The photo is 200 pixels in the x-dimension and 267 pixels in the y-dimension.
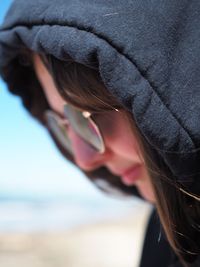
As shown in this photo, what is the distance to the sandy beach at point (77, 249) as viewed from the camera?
4672 millimetres

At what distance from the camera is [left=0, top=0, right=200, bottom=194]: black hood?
0.85 metres

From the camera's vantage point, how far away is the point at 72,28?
3.11ft

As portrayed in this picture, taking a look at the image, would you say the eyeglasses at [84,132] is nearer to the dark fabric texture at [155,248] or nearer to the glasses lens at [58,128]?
the glasses lens at [58,128]

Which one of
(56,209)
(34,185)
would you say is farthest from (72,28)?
(34,185)

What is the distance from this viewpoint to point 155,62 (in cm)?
87

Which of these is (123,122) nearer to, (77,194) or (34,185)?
(77,194)

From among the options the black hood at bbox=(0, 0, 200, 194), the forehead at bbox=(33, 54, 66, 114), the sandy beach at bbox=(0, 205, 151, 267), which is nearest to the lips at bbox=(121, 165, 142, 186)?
the forehead at bbox=(33, 54, 66, 114)

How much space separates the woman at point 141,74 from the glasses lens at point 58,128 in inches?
17.8

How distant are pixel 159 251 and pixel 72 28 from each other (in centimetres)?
82

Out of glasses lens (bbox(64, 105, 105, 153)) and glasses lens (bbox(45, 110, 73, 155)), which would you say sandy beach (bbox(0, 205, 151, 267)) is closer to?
glasses lens (bbox(45, 110, 73, 155))

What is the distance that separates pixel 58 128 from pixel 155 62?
94cm

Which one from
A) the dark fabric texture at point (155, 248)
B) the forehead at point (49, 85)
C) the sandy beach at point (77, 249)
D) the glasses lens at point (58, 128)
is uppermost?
the forehead at point (49, 85)

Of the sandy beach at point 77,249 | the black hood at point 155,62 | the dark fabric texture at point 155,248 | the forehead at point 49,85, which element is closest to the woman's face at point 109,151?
the forehead at point 49,85

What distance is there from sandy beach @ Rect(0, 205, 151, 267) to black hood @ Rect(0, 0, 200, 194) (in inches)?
148
